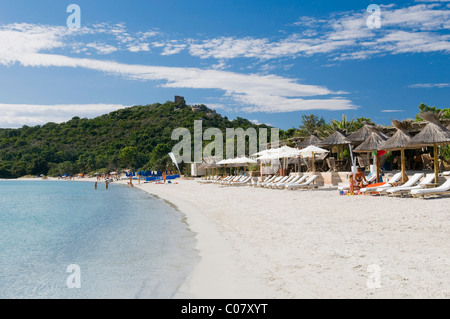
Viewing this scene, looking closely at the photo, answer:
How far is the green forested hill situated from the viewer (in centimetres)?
6848

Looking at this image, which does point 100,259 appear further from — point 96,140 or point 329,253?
point 96,140

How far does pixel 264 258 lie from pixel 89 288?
233cm

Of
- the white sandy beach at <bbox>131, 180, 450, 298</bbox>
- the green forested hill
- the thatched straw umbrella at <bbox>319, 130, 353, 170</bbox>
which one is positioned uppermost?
the green forested hill

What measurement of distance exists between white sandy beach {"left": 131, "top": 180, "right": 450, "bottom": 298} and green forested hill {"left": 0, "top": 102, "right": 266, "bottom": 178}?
57.6 meters

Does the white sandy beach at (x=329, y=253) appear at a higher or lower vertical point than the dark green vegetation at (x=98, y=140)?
lower

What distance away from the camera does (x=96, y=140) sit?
76.5m

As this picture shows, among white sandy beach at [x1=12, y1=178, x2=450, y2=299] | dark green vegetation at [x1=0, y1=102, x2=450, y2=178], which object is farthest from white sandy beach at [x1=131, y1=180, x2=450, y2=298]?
dark green vegetation at [x1=0, y1=102, x2=450, y2=178]

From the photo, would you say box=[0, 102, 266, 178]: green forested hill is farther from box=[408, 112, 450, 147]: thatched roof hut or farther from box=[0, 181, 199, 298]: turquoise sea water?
box=[0, 181, 199, 298]: turquoise sea water

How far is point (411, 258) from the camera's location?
451 cm

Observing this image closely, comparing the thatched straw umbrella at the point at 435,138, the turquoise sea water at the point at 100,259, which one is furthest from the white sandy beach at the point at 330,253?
the thatched straw umbrella at the point at 435,138

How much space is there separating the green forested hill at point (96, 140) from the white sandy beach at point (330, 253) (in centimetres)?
5758

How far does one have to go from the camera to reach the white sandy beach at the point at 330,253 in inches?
151

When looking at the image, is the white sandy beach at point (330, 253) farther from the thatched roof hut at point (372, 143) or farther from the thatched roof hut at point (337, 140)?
the thatched roof hut at point (337, 140)

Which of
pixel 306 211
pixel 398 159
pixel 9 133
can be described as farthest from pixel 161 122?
pixel 306 211
